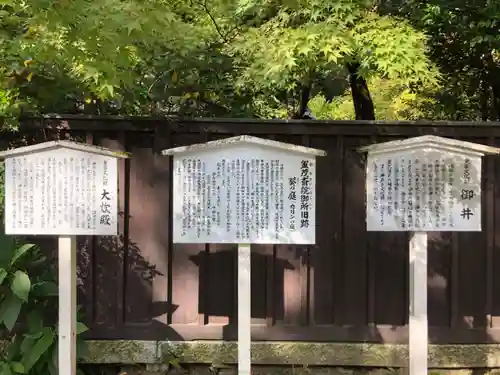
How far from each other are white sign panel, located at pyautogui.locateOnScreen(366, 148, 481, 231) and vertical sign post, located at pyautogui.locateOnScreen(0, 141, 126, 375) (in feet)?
6.60

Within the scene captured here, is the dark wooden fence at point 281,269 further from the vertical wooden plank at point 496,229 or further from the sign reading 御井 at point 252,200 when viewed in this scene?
the sign reading 御井 at point 252,200

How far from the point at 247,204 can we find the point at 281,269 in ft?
4.55

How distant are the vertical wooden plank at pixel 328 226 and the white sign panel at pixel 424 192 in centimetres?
110

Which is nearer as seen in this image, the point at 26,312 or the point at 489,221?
the point at 26,312

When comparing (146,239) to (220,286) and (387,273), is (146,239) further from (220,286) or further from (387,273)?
(387,273)

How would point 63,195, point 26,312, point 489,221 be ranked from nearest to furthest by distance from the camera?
point 63,195
point 26,312
point 489,221

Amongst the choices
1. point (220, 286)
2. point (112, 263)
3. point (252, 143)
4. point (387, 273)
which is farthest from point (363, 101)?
point (112, 263)

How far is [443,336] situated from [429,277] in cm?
57

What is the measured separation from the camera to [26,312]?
15.9 feet

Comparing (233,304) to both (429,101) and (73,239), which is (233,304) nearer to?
(73,239)

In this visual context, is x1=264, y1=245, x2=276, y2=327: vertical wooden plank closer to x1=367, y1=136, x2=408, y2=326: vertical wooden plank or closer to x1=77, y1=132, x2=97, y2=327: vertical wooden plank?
x1=367, y1=136, x2=408, y2=326: vertical wooden plank

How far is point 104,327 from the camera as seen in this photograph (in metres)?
5.57

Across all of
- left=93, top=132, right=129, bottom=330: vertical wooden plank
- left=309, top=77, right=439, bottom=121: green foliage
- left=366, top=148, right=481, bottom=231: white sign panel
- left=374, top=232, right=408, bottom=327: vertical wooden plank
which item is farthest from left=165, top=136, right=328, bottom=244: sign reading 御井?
left=309, top=77, right=439, bottom=121: green foliage

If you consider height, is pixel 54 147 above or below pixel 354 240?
above
